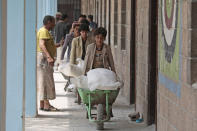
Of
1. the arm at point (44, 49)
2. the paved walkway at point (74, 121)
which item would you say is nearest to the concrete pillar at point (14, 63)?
the paved walkway at point (74, 121)

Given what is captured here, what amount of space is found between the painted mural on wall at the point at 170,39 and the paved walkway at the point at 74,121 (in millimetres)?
2372

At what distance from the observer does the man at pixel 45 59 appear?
11.5m

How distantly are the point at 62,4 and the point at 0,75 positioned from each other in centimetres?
4893

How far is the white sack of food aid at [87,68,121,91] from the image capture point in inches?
384

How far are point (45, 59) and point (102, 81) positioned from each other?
85.5 inches

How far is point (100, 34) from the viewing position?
409 inches

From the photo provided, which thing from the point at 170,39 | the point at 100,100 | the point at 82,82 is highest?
the point at 170,39

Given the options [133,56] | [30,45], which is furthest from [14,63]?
[133,56]

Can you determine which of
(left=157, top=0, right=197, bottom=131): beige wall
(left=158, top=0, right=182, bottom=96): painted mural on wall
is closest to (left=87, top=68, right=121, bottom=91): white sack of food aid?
(left=158, top=0, right=182, bottom=96): painted mural on wall

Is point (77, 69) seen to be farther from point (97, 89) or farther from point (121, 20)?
point (121, 20)

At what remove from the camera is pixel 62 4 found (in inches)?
2117

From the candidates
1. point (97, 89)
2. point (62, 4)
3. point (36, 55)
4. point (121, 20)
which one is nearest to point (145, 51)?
point (97, 89)

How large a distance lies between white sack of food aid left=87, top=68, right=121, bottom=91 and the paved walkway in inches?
30.7

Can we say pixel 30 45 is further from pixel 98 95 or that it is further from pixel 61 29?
pixel 61 29
